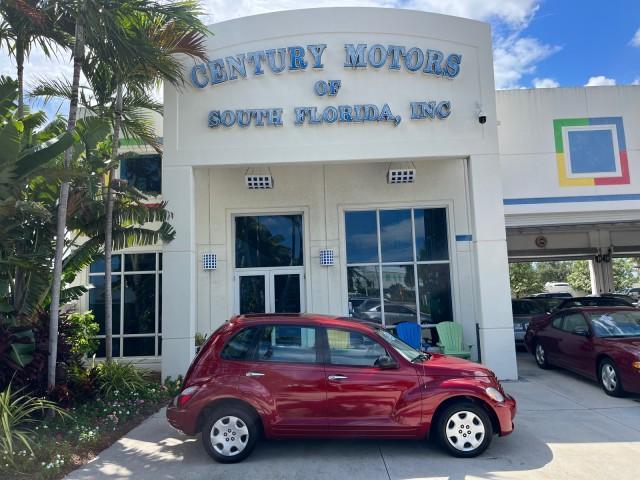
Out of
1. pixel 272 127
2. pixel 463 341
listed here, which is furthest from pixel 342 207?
pixel 463 341

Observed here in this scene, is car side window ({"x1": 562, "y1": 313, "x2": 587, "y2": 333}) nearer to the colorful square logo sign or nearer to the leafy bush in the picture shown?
the colorful square logo sign

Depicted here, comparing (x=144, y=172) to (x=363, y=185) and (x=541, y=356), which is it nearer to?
(x=363, y=185)

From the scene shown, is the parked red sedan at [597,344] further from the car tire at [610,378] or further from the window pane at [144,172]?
the window pane at [144,172]

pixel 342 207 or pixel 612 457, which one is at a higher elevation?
pixel 342 207

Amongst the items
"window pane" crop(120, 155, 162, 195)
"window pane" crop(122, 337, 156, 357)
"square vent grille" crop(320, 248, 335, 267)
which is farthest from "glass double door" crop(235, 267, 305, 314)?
"window pane" crop(120, 155, 162, 195)

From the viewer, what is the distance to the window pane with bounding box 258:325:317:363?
5.59 meters

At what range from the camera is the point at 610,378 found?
325 inches

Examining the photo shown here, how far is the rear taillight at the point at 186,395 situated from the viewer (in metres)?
5.52

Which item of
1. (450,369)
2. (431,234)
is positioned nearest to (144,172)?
(431,234)

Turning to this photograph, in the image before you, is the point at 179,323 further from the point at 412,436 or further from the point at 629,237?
the point at 629,237

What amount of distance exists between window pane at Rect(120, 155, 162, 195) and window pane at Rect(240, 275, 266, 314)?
3.35 meters

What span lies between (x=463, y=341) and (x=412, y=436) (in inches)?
258

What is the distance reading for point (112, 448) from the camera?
6137 mm

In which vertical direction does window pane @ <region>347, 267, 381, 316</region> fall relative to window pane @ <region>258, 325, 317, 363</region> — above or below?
above
